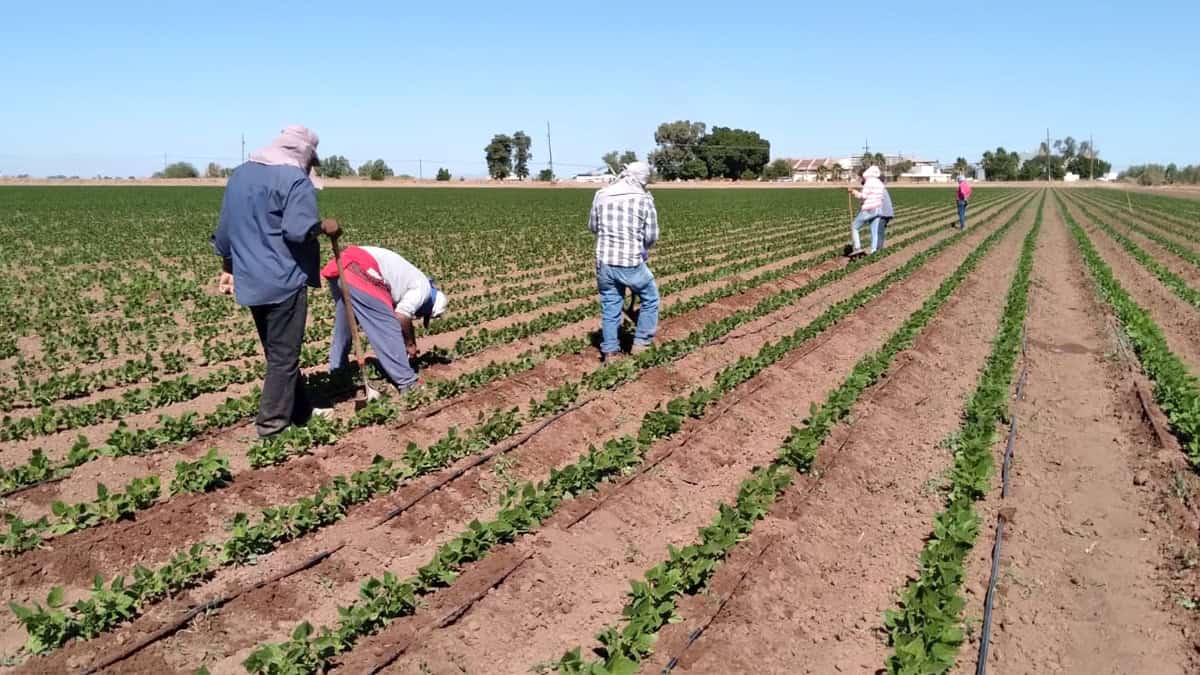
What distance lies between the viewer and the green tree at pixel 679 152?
10869 centimetres

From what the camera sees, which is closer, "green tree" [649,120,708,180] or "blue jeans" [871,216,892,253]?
"blue jeans" [871,216,892,253]

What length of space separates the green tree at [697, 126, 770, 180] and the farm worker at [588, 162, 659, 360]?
106m

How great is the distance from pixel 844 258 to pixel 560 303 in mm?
7834

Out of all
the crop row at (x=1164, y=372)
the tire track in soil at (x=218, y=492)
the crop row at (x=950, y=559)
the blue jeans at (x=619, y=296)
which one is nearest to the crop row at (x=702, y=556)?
the crop row at (x=950, y=559)

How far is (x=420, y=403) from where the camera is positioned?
690 centimetres

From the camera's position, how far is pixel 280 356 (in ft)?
19.1

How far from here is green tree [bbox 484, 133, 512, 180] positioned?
11212cm

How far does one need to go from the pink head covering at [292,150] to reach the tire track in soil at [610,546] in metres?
2.86

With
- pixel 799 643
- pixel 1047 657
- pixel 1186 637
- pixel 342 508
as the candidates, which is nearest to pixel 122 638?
pixel 342 508

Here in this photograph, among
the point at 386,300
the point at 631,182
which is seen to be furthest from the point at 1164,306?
the point at 386,300

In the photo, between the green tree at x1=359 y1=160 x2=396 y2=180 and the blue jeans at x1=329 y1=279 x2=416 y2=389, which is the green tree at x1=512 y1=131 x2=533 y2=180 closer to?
the green tree at x1=359 y1=160 x2=396 y2=180

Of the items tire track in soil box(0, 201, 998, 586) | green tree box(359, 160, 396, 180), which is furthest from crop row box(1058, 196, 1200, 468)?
green tree box(359, 160, 396, 180)

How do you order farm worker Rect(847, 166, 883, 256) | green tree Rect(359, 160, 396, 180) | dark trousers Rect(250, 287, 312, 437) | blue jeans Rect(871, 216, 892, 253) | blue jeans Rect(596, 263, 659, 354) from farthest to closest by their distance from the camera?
→ green tree Rect(359, 160, 396, 180) → blue jeans Rect(871, 216, 892, 253) → farm worker Rect(847, 166, 883, 256) → blue jeans Rect(596, 263, 659, 354) → dark trousers Rect(250, 287, 312, 437)

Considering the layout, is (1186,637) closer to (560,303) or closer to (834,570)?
(834,570)
